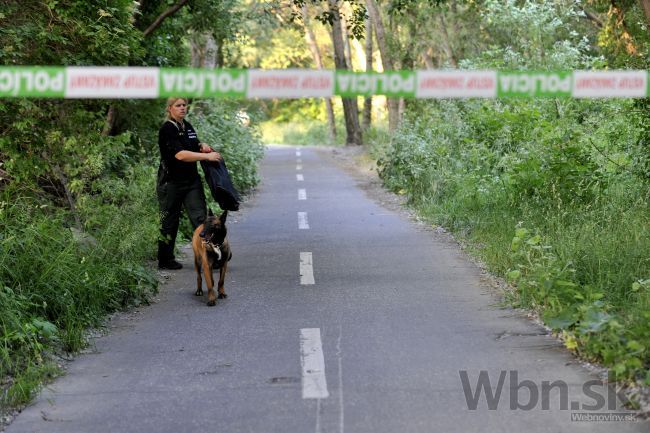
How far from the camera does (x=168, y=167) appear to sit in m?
10.8

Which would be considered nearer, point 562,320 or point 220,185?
point 562,320

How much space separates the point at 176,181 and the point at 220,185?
80 centimetres

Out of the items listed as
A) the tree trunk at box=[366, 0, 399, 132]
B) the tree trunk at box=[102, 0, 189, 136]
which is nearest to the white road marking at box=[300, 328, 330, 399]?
the tree trunk at box=[102, 0, 189, 136]

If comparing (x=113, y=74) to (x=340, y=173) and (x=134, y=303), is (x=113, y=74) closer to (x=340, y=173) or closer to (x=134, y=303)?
(x=134, y=303)

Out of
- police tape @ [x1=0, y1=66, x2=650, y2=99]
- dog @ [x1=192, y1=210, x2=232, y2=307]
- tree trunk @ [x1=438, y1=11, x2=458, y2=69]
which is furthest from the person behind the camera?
tree trunk @ [x1=438, y1=11, x2=458, y2=69]

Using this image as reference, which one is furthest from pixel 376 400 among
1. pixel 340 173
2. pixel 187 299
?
pixel 340 173

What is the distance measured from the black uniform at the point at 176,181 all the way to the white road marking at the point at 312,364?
332 cm

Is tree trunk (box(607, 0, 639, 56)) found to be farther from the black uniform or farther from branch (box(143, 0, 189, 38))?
the black uniform

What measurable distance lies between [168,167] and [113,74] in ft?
13.7

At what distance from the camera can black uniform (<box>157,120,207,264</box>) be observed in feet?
34.4

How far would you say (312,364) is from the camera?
696 cm

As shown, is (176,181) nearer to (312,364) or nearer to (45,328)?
(45,328)

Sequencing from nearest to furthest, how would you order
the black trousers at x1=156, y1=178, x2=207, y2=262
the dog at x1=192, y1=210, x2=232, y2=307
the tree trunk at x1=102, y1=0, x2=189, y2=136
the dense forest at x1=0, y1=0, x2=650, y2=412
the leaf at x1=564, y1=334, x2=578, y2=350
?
the leaf at x1=564, y1=334, x2=578, y2=350
the dense forest at x1=0, y1=0, x2=650, y2=412
the dog at x1=192, y1=210, x2=232, y2=307
the black trousers at x1=156, y1=178, x2=207, y2=262
the tree trunk at x1=102, y1=0, x2=189, y2=136

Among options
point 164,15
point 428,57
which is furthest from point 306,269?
point 428,57
